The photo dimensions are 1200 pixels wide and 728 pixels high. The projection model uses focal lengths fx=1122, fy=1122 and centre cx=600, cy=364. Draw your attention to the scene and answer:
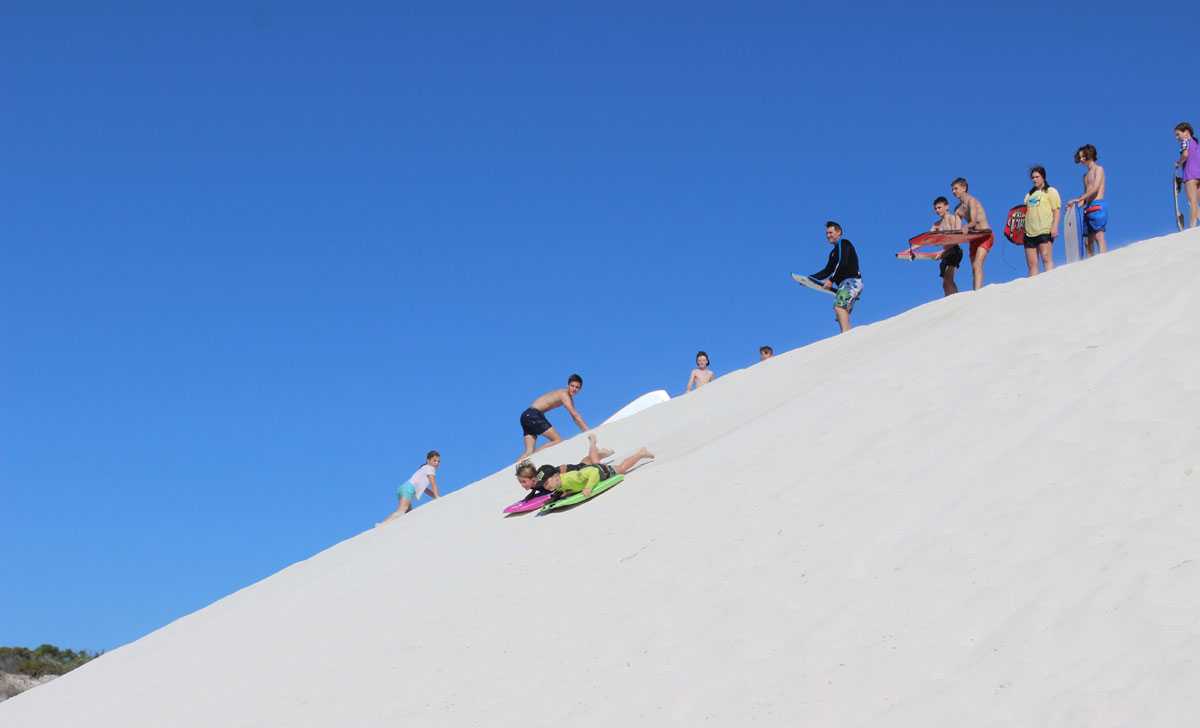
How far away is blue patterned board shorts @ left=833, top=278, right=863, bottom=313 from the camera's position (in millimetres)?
13250

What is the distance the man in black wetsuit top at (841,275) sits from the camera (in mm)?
13055

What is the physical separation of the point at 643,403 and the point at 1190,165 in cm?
744

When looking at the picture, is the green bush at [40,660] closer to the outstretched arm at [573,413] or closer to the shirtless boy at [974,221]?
the outstretched arm at [573,413]

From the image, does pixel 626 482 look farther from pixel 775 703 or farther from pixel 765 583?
pixel 775 703

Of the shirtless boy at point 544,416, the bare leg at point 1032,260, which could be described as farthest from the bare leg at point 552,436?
the bare leg at point 1032,260

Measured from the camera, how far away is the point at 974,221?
12.0 m

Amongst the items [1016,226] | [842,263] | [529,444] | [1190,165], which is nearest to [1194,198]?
[1190,165]

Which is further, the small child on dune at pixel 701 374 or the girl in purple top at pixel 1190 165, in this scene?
the small child on dune at pixel 701 374

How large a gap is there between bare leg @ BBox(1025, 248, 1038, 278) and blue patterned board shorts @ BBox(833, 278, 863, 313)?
1.99m

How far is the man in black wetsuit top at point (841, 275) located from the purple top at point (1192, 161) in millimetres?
3504

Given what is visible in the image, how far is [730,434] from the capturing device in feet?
33.7

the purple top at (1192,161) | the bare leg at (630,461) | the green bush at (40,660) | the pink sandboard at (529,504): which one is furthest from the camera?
the green bush at (40,660)

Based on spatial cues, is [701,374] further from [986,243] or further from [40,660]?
[40,660]

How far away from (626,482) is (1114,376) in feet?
14.4
